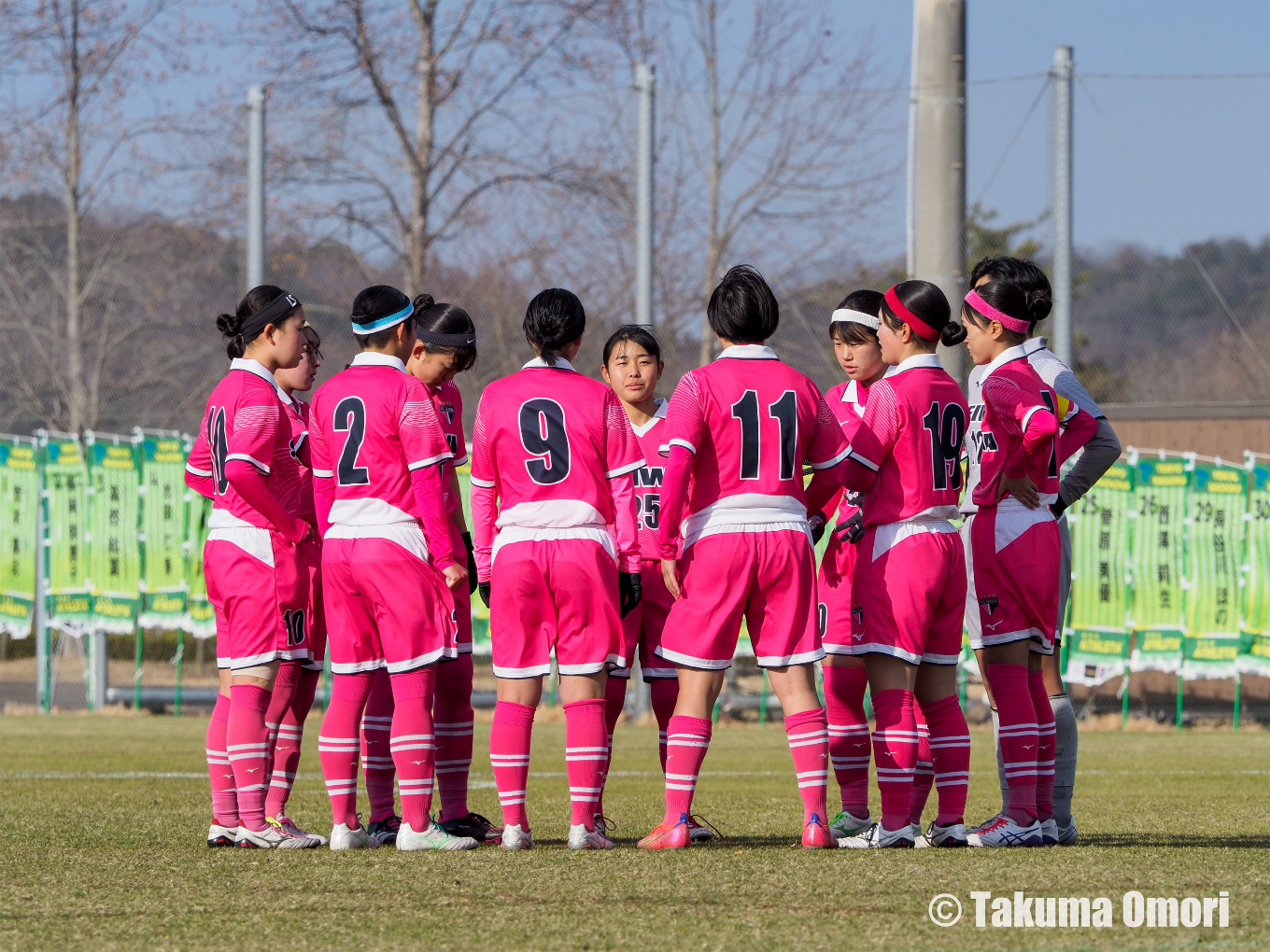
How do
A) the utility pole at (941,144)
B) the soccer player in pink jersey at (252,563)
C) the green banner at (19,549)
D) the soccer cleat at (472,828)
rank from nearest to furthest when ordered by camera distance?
1. the soccer player in pink jersey at (252,563)
2. the soccer cleat at (472,828)
3. the utility pole at (941,144)
4. the green banner at (19,549)

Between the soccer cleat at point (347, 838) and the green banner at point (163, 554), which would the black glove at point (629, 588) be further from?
the green banner at point (163, 554)

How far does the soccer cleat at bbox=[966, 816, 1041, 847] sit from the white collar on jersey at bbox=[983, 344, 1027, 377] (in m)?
1.62

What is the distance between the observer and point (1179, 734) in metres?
12.7

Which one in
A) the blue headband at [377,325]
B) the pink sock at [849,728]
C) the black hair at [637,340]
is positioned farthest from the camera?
the black hair at [637,340]

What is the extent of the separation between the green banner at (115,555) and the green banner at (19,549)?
58cm

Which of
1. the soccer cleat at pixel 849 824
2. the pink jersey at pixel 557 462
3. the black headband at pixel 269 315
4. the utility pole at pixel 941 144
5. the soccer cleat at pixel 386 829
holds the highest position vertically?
the utility pole at pixel 941 144

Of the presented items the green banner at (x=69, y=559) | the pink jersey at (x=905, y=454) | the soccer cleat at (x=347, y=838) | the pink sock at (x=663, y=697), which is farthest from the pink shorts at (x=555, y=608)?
the green banner at (x=69, y=559)

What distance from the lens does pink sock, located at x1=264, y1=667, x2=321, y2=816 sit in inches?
233

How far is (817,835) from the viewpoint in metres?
5.36

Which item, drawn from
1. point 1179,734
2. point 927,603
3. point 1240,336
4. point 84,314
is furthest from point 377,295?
point 84,314

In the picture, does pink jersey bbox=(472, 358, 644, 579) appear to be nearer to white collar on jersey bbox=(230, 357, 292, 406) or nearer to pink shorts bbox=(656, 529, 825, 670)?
pink shorts bbox=(656, 529, 825, 670)

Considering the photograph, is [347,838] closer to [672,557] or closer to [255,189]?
[672,557]

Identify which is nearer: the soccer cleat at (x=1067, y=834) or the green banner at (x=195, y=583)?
the soccer cleat at (x=1067, y=834)

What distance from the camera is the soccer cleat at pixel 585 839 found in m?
5.40
